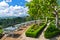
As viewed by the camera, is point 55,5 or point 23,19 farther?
point 23,19

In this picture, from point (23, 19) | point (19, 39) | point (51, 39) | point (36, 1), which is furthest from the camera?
point (23, 19)

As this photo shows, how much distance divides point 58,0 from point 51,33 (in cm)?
613

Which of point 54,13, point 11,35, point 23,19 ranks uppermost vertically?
point 54,13

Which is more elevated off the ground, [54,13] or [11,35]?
[54,13]

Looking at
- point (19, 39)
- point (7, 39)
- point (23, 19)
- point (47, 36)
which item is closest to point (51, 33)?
point (47, 36)

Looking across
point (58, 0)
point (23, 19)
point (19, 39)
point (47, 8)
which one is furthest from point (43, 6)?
point (23, 19)

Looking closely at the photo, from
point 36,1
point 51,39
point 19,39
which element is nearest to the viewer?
point 51,39

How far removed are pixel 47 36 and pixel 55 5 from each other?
16.2 ft

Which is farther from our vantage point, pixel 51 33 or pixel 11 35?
pixel 11 35

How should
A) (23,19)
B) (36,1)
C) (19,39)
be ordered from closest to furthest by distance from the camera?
(19,39), (36,1), (23,19)

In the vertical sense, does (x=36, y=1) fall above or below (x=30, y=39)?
above

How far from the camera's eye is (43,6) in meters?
25.0

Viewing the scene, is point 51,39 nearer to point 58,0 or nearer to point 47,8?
point 47,8

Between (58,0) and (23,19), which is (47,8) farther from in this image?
(23,19)
